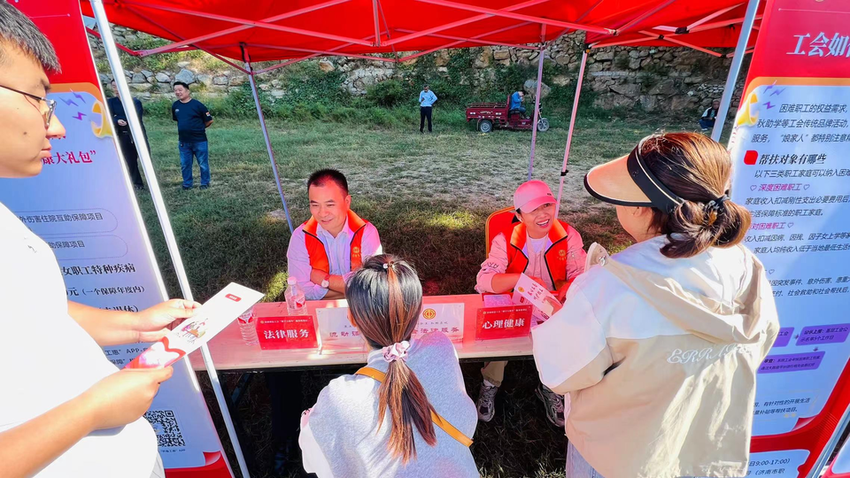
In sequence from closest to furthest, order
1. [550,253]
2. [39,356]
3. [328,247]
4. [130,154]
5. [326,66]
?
1. [39,356]
2. [550,253]
3. [328,247]
4. [130,154]
5. [326,66]

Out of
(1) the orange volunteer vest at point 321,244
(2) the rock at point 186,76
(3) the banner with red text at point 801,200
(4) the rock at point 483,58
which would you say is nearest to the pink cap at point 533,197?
(3) the banner with red text at point 801,200

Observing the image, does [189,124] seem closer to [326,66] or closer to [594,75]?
[326,66]

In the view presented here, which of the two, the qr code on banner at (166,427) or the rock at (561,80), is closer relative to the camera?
the qr code on banner at (166,427)

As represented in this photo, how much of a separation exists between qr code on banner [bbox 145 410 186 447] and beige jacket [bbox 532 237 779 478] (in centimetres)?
170

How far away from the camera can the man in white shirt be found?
80 centimetres

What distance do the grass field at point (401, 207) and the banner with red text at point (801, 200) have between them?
121 cm

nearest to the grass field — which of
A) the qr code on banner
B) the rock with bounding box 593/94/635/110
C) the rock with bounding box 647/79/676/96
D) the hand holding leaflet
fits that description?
the qr code on banner

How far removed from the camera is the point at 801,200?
1565mm

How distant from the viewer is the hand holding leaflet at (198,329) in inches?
47.1

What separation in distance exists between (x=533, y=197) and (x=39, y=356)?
2089 millimetres

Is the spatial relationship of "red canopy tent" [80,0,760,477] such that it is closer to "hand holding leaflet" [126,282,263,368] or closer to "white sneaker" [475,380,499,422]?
"hand holding leaflet" [126,282,263,368]

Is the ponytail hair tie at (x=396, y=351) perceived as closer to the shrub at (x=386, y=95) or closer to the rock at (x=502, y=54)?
the shrub at (x=386, y=95)

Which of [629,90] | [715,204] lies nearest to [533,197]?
[715,204]

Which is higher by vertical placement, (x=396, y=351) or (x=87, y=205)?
(x=87, y=205)
